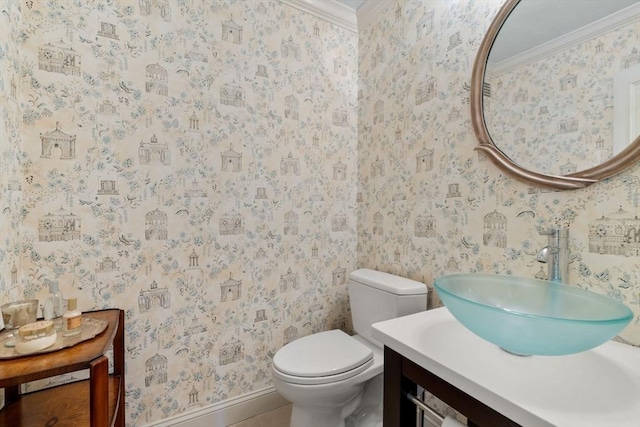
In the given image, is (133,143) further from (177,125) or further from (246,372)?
(246,372)

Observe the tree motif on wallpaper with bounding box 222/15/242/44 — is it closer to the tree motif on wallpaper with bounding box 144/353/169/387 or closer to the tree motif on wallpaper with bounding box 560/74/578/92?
the tree motif on wallpaper with bounding box 560/74/578/92

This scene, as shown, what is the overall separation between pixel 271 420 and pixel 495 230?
1.52m

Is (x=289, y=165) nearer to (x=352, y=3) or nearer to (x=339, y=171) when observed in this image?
(x=339, y=171)

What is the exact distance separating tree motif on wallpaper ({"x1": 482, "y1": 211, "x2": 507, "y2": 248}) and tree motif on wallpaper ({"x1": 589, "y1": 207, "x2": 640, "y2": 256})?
0.26 m

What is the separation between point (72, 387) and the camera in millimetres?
1102

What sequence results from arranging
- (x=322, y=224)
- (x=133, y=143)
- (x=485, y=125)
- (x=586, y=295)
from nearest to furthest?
1. (x=586, y=295)
2. (x=485, y=125)
3. (x=133, y=143)
4. (x=322, y=224)

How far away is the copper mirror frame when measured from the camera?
83 cm

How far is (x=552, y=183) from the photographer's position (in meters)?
0.97

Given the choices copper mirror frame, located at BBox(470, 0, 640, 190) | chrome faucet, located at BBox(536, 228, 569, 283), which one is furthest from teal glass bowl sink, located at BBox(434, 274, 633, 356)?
copper mirror frame, located at BBox(470, 0, 640, 190)

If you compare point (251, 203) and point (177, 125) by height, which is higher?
point (177, 125)

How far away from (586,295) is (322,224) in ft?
4.16

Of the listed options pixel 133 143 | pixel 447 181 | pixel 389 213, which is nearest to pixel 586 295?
pixel 447 181

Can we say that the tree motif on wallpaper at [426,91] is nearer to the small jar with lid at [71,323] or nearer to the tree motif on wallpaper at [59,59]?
the tree motif on wallpaper at [59,59]

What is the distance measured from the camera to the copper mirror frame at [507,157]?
831mm
